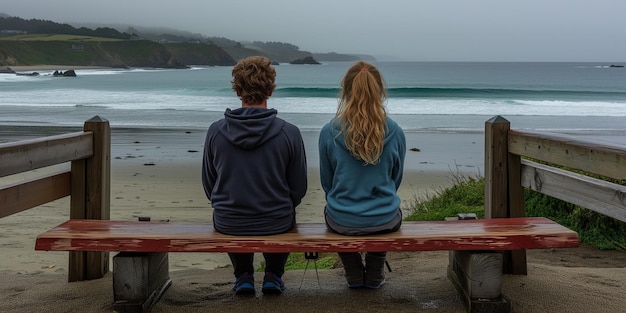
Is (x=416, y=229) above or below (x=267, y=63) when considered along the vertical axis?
below

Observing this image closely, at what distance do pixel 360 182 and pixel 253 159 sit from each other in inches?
25.7

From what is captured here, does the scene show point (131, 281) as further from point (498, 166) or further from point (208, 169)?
point (498, 166)

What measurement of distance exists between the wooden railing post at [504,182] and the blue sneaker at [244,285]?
5.87ft

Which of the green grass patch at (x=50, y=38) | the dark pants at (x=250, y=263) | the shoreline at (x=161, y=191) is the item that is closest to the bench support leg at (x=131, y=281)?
the dark pants at (x=250, y=263)

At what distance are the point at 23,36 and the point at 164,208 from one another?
556 ft

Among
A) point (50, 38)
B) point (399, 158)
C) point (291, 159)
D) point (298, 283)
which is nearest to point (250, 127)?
point (291, 159)

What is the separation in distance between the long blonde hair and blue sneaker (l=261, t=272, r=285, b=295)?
1027 millimetres

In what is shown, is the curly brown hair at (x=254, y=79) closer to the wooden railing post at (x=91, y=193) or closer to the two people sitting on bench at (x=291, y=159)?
the two people sitting on bench at (x=291, y=159)

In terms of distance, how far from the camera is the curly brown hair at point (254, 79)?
157 inches

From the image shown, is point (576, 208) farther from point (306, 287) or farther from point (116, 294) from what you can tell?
point (116, 294)

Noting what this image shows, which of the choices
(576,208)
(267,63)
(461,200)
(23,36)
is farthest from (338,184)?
(23,36)

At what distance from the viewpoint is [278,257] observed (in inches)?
176

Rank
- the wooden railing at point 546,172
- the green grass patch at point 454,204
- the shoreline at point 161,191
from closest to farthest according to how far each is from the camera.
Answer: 1. the wooden railing at point 546,172
2. the shoreline at point 161,191
3. the green grass patch at point 454,204

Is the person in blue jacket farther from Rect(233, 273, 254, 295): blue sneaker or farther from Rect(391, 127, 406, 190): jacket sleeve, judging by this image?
Rect(233, 273, 254, 295): blue sneaker
